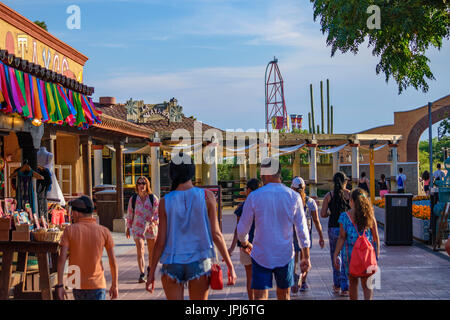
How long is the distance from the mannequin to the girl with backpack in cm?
484

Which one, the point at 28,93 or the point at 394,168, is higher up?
the point at 28,93

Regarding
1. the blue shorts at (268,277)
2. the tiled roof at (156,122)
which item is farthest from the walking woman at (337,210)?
the tiled roof at (156,122)

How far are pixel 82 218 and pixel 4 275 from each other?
2349 mm

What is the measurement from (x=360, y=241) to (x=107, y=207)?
12172mm

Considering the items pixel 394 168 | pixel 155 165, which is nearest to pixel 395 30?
pixel 155 165

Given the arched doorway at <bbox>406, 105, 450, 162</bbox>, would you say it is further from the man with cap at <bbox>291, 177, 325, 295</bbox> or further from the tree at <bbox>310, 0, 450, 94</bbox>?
→ the man with cap at <bbox>291, 177, 325, 295</bbox>

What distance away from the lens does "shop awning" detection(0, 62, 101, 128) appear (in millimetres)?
7121

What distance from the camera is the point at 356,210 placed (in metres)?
6.44

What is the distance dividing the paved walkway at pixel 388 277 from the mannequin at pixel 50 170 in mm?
1630

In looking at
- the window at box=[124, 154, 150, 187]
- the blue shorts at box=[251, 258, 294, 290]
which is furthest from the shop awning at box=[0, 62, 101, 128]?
the window at box=[124, 154, 150, 187]

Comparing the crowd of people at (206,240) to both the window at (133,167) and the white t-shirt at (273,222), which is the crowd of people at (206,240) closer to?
the white t-shirt at (273,222)

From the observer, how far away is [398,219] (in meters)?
12.5

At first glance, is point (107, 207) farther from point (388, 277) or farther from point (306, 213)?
point (306, 213)
